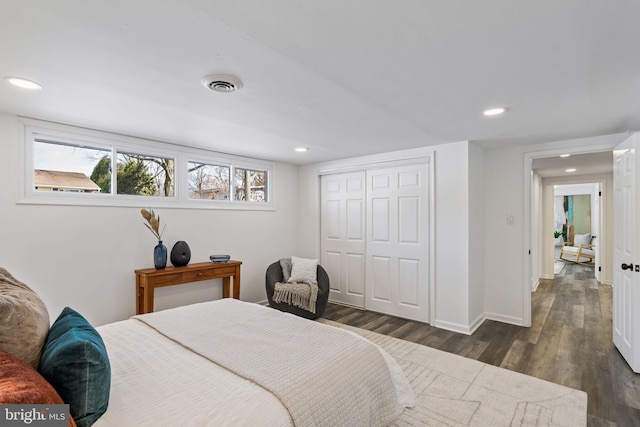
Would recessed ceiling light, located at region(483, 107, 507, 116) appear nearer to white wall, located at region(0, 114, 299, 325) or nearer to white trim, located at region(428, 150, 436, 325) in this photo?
white trim, located at region(428, 150, 436, 325)

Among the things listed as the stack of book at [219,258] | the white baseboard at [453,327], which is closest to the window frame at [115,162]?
the stack of book at [219,258]

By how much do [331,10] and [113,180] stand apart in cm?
307

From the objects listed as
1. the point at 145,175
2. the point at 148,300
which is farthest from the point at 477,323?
the point at 145,175

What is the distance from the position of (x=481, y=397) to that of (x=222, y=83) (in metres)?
2.91

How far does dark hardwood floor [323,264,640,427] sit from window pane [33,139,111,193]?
10.5 ft

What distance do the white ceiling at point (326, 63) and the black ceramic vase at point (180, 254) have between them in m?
1.32

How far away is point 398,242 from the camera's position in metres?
4.31

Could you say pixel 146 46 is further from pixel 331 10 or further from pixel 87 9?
pixel 331 10

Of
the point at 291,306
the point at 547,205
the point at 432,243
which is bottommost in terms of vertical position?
the point at 291,306

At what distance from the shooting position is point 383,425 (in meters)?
1.68

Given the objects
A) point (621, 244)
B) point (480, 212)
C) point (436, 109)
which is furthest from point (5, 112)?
point (621, 244)

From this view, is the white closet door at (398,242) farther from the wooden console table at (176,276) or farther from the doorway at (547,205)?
the wooden console table at (176,276)

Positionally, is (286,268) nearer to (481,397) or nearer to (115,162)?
(115,162)

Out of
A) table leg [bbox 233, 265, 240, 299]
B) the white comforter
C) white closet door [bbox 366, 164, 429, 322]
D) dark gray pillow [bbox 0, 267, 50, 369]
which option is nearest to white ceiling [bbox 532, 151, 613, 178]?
white closet door [bbox 366, 164, 429, 322]
